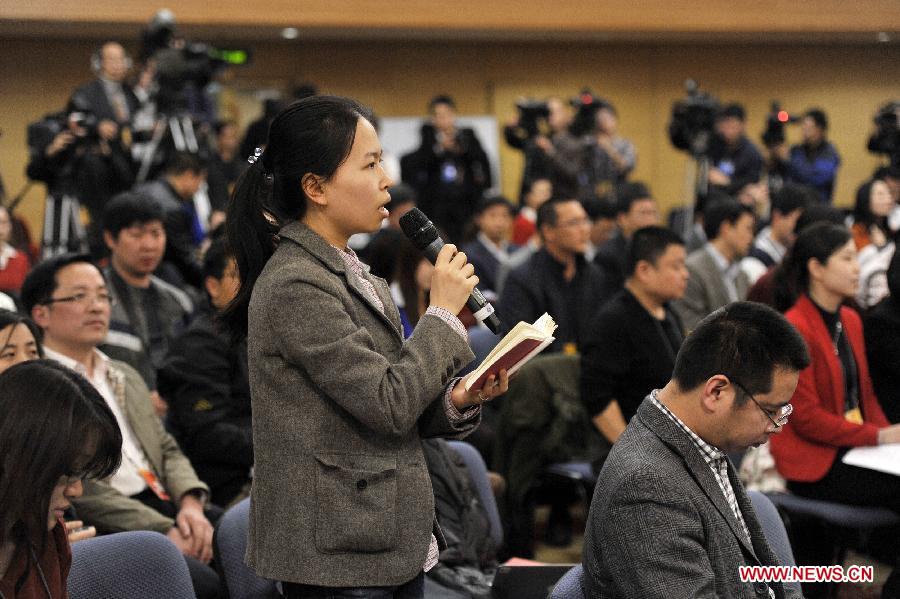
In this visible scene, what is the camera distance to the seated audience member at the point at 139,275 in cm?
370

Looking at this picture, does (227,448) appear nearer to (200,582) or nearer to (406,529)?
(200,582)

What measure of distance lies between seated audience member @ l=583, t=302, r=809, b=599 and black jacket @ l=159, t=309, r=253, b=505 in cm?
151

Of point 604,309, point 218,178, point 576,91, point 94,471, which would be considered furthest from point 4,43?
point 94,471

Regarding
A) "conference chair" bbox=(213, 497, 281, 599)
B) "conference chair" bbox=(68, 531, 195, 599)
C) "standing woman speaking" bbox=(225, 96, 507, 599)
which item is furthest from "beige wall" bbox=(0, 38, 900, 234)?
"standing woman speaking" bbox=(225, 96, 507, 599)

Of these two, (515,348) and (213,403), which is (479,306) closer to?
(515,348)

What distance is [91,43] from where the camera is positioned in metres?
9.04

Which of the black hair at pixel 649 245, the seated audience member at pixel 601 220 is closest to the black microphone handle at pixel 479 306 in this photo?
the black hair at pixel 649 245

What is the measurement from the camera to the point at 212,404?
10.2 feet

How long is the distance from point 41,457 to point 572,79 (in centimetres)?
974

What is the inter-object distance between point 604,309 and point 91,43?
263 inches

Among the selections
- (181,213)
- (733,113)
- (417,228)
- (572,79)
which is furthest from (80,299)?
(572,79)

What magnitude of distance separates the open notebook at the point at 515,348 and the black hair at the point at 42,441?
565 millimetres

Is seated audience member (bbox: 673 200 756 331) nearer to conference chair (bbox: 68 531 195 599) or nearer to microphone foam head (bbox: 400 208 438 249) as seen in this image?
conference chair (bbox: 68 531 195 599)

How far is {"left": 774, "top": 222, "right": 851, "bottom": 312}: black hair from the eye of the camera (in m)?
3.45
